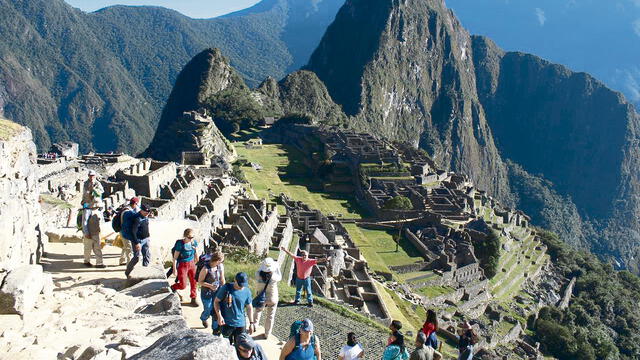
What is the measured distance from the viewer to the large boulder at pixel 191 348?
222 inches

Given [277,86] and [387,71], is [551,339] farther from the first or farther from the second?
[387,71]

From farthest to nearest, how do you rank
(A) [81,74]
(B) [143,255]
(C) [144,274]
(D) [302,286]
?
(A) [81,74] → (D) [302,286] → (B) [143,255] → (C) [144,274]

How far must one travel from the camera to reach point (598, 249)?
143750 mm

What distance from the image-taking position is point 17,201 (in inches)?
396

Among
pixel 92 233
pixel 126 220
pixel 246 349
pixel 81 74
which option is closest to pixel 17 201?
pixel 92 233

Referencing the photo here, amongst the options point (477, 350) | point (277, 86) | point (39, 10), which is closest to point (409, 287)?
point (477, 350)

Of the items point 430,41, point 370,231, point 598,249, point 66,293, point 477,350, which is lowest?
point 598,249

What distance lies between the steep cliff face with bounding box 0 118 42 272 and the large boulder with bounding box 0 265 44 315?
1.24 m

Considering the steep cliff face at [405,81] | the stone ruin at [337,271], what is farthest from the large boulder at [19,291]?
the steep cliff face at [405,81]

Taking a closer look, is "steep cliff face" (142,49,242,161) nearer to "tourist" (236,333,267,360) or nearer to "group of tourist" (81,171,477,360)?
"group of tourist" (81,171,477,360)

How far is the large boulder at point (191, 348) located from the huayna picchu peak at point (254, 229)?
0.02m

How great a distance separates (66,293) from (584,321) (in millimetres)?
50038

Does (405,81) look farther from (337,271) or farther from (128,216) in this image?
(128,216)

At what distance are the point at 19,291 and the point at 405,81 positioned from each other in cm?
17875
